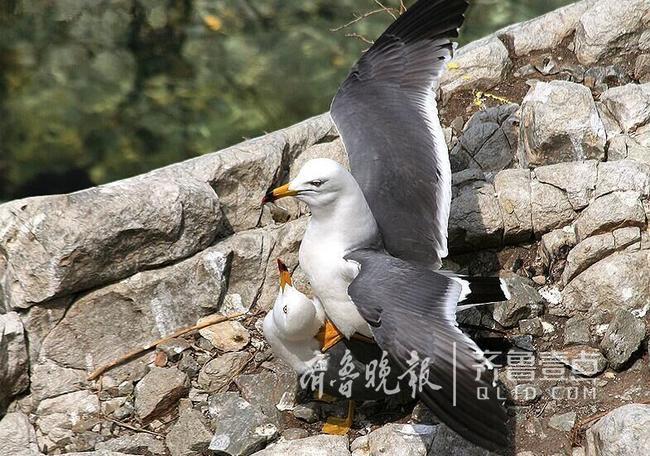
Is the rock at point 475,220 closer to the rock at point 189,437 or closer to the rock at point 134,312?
the rock at point 134,312

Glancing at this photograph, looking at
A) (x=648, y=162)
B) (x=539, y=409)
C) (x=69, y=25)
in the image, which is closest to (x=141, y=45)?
(x=69, y=25)

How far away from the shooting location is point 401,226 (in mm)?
4039

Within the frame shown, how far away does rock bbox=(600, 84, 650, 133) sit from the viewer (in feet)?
15.3

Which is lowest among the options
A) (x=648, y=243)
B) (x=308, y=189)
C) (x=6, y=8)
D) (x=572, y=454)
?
(x=572, y=454)

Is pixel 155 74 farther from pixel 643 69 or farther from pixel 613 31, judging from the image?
pixel 643 69

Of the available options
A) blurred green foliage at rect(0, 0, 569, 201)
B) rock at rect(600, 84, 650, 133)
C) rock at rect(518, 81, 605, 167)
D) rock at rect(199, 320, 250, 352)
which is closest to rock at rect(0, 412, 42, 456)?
rock at rect(199, 320, 250, 352)

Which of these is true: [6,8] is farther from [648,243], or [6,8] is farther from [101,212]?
[648,243]

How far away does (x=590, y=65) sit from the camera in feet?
17.2

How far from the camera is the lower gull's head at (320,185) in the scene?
370 cm

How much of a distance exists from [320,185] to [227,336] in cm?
82

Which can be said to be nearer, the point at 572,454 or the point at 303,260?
the point at 572,454

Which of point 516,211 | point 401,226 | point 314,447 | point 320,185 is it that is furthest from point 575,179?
point 314,447

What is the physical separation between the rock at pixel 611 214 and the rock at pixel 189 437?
5.26ft

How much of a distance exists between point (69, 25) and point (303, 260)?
436 centimetres
